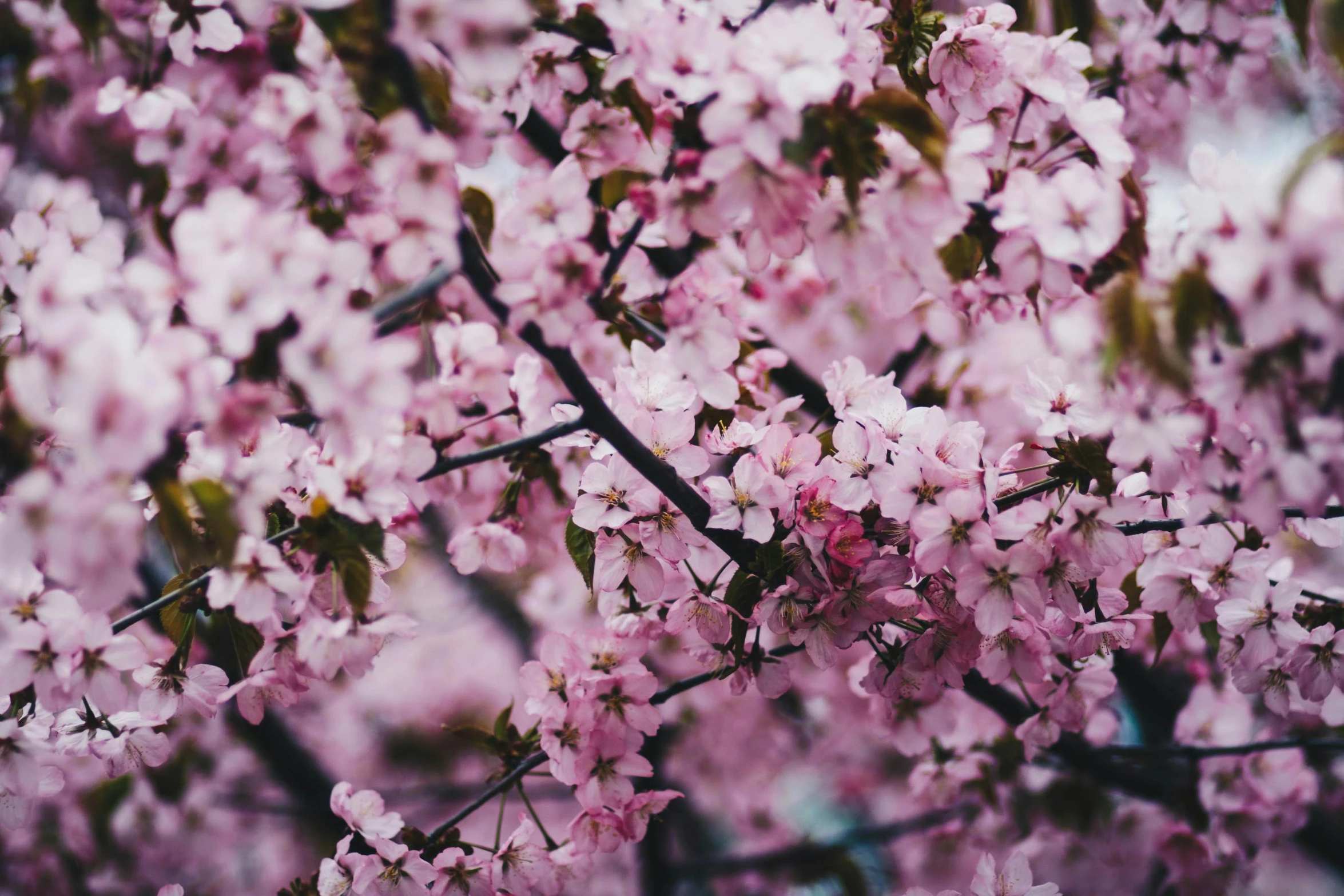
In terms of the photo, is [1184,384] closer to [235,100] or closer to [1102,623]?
[1102,623]

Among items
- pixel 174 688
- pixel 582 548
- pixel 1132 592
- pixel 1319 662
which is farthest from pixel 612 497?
pixel 1319 662

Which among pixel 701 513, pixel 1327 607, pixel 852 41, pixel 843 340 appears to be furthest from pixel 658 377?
pixel 843 340

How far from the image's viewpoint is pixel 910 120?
771mm

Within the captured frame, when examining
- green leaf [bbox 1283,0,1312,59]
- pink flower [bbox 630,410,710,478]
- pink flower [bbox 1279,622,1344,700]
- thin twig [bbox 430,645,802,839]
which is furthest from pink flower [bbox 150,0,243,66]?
pink flower [bbox 1279,622,1344,700]

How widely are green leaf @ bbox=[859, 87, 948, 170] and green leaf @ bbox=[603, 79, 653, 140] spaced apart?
27cm

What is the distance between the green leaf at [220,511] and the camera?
0.74m

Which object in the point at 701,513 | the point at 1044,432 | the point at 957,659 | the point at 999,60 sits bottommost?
the point at 957,659

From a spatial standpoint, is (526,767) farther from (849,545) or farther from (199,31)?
(199,31)

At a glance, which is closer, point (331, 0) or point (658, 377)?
point (331, 0)

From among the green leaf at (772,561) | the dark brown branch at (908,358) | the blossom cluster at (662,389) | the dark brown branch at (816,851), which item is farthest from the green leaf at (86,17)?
the dark brown branch at (816,851)

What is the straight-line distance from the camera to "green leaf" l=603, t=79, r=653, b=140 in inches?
36.6

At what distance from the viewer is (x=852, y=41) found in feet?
3.35

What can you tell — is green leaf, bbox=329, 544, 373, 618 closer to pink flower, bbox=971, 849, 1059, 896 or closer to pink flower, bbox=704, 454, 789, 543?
pink flower, bbox=704, 454, 789, 543

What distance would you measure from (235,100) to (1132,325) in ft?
4.40
